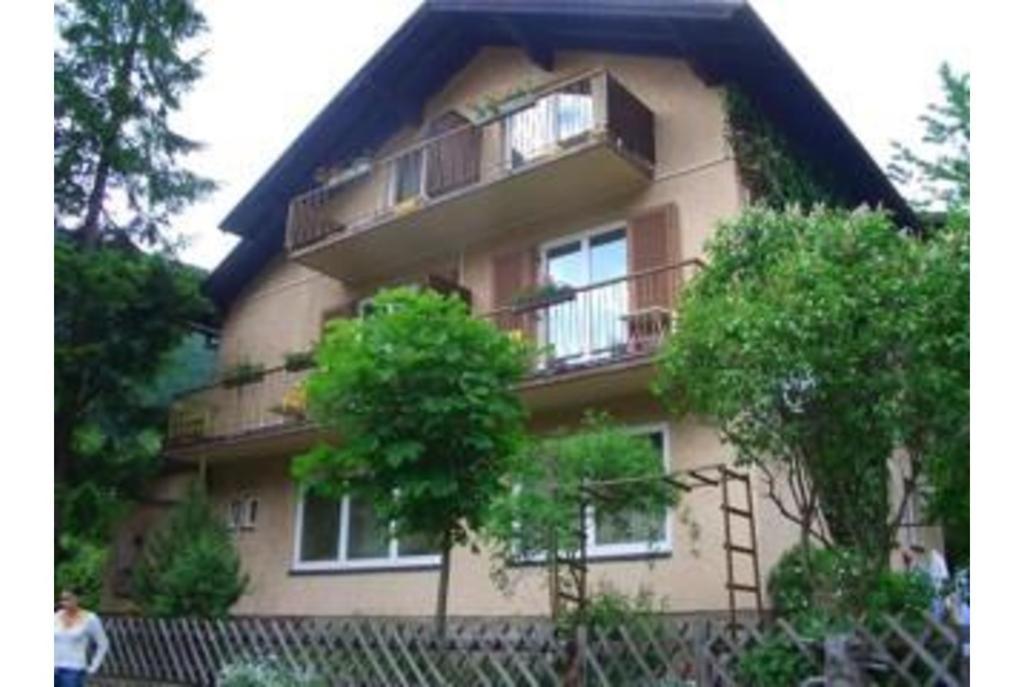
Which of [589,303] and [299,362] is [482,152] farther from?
[299,362]

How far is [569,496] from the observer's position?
10430 millimetres

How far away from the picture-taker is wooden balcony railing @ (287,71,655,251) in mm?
14359

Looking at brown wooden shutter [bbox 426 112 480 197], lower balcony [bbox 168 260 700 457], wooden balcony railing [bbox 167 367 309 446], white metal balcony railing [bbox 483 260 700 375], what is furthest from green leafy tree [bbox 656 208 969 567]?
wooden balcony railing [bbox 167 367 309 446]

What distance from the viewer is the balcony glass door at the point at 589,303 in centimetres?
1348

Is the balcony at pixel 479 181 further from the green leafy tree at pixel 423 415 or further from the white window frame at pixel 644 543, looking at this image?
the green leafy tree at pixel 423 415

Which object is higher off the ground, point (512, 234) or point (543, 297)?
point (512, 234)

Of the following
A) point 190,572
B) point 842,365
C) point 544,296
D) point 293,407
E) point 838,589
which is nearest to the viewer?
point 842,365

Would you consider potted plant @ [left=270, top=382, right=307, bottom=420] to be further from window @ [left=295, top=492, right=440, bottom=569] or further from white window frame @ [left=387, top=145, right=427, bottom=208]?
white window frame @ [left=387, top=145, right=427, bottom=208]

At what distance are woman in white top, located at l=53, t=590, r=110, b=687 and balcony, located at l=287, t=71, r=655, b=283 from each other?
25.4ft

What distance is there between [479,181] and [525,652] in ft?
26.3

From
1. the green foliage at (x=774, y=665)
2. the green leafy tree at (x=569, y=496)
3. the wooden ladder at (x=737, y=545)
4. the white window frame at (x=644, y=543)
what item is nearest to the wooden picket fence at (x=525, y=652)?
the green foliage at (x=774, y=665)

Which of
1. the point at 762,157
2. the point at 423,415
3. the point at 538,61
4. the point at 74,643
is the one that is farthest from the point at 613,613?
the point at 538,61

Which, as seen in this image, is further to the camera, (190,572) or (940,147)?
(940,147)
